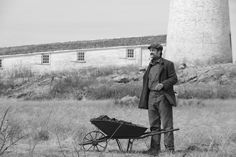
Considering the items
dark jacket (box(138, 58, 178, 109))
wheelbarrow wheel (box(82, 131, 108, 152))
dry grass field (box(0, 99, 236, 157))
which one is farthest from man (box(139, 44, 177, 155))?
wheelbarrow wheel (box(82, 131, 108, 152))

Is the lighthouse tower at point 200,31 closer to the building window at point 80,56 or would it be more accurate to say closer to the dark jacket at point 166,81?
the building window at point 80,56

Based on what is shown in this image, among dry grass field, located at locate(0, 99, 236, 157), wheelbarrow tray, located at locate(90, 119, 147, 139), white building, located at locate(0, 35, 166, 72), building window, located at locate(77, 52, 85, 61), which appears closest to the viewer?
wheelbarrow tray, located at locate(90, 119, 147, 139)

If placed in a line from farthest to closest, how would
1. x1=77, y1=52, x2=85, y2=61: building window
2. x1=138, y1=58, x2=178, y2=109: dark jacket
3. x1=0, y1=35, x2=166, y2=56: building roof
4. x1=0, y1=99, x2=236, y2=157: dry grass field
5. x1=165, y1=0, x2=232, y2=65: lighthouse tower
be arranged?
1. x1=77, y1=52, x2=85, y2=61: building window
2. x1=0, y1=35, x2=166, y2=56: building roof
3. x1=165, y1=0, x2=232, y2=65: lighthouse tower
4. x1=138, y1=58, x2=178, y2=109: dark jacket
5. x1=0, y1=99, x2=236, y2=157: dry grass field

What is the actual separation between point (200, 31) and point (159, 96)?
20122 mm

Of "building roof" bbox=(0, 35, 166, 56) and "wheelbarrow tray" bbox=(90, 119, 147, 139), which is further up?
"building roof" bbox=(0, 35, 166, 56)

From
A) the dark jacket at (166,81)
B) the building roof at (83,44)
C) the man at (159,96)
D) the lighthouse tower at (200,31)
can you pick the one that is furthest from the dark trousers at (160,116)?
the building roof at (83,44)

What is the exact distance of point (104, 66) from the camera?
117 feet

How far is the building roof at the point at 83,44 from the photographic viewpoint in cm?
3606

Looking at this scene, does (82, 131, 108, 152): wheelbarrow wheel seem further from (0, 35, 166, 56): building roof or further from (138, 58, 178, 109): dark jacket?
(0, 35, 166, 56): building roof

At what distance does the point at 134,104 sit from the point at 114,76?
371 inches

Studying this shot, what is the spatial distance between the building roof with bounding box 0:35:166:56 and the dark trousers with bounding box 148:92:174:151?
82.6 ft

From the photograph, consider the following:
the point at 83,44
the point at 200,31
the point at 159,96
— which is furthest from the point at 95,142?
the point at 83,44

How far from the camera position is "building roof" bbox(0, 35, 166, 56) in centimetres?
3606

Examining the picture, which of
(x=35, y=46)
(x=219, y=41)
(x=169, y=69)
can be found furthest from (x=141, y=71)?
(x=169, y=69)
